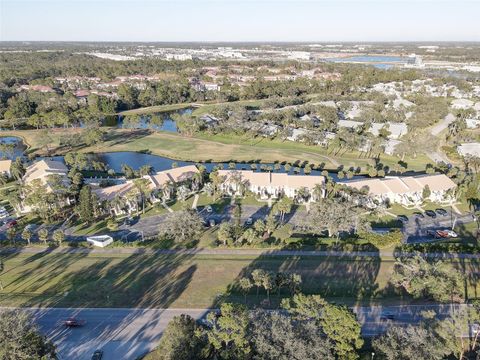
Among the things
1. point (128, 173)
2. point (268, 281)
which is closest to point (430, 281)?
point (268, 281)

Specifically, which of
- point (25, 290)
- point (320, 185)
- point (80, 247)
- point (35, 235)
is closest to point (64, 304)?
point (25, 290)

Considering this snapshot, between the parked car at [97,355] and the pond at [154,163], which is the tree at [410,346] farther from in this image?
the pond at [154,163]

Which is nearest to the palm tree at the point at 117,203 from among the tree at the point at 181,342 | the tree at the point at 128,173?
the tree at the point at 128,173

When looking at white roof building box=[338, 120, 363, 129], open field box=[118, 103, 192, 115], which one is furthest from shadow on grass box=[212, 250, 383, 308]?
open field box=[118, 103, 192, 115]

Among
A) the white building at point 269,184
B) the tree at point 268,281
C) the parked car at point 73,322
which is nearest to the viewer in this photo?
the parked car at point 73,322

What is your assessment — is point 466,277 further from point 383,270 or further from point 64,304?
point 64,304

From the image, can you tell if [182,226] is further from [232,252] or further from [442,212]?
[442,212]
